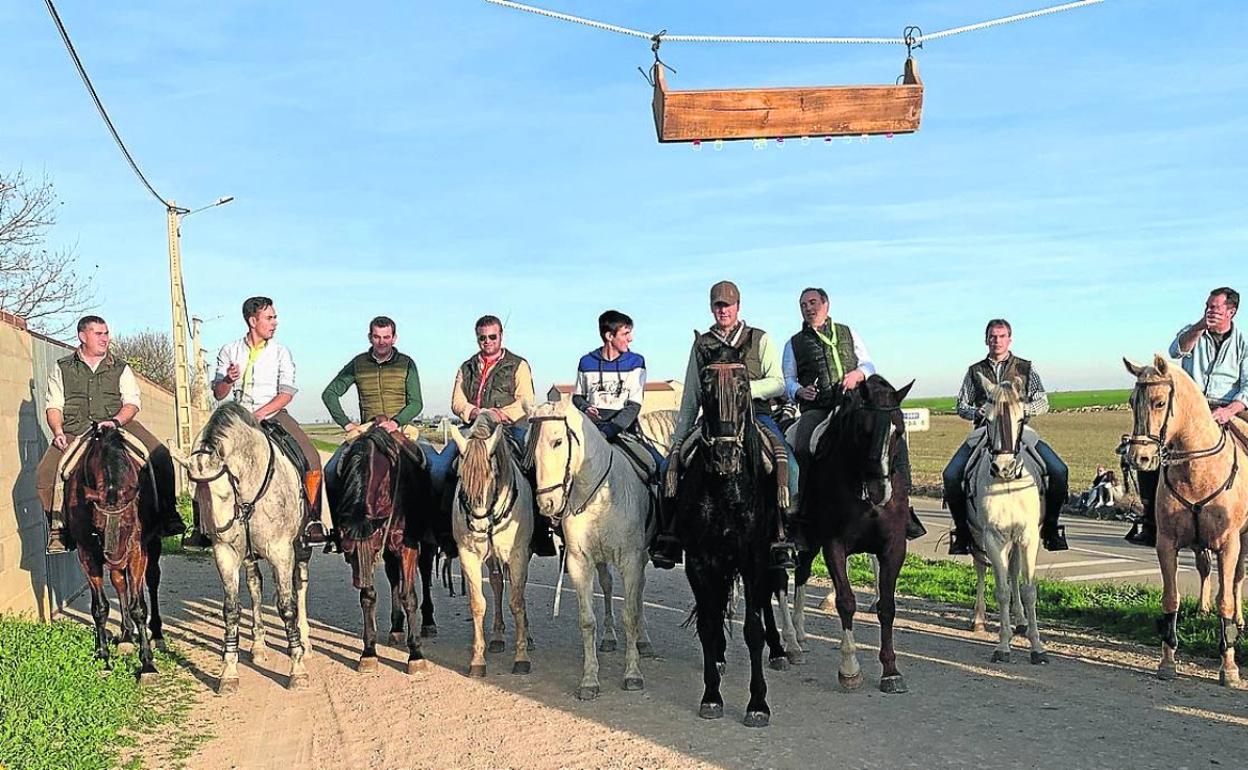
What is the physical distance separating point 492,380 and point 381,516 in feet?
5.19

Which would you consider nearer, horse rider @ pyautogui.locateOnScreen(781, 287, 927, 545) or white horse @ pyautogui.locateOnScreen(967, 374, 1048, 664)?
white horse @ pyautogui.locateOnScreen(967, 374, 1048, 664)

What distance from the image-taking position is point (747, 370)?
687 centimetres

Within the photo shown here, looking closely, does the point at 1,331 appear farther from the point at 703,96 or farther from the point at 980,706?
the point at 980,706

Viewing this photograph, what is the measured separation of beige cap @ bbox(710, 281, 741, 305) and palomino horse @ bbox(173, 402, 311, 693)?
379 cm

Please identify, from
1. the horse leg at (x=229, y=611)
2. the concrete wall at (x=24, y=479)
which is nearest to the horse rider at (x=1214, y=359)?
the horse leg at (x=229, y=611)

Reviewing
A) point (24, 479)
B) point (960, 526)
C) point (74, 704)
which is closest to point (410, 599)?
point (74, 704)

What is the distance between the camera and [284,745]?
680 centimetres

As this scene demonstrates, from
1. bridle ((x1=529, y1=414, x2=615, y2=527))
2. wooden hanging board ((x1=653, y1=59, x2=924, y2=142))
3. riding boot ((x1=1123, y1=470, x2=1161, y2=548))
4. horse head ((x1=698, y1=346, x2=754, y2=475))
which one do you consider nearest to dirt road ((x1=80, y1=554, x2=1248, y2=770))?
riding boot ((x1=1123, y1=470, x2=1161, y2=548))

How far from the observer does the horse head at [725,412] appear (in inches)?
253

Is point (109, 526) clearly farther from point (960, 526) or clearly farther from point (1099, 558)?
point (1099, 558)

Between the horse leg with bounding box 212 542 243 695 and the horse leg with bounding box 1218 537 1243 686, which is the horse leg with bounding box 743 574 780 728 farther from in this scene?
the horse leg with bounding box 212 542 243 695

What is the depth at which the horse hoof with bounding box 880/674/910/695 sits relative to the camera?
7715mm

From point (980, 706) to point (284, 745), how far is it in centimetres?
481

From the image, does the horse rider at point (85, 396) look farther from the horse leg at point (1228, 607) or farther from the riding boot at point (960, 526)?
the horse leg at point (1228, 607)
